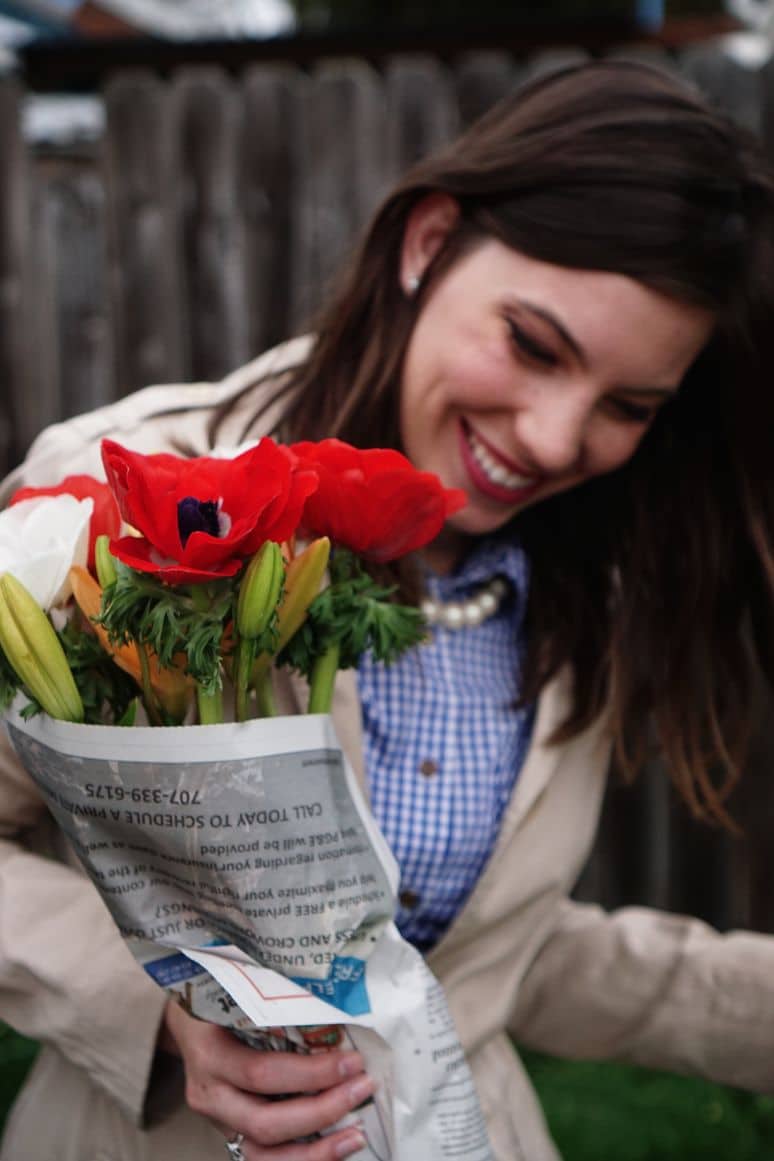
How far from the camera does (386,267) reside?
1.65 m

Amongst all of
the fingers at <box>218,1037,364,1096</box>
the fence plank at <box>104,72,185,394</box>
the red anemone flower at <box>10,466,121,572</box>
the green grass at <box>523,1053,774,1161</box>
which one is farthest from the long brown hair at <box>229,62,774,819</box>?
the fence plank at <box>104,72,185,394</box>

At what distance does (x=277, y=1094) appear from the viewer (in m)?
1.12

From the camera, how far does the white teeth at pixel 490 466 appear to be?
1.54m

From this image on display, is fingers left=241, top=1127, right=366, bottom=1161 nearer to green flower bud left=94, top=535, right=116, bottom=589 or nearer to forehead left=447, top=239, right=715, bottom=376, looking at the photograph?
green flower bud left=94, top=535, right=116, bottom=589

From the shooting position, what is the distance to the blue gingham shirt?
1.54 m

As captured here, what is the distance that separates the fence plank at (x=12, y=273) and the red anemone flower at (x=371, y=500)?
1.84 metres

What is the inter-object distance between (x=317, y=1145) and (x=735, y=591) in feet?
3.64

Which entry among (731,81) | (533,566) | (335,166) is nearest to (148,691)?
(533,566)

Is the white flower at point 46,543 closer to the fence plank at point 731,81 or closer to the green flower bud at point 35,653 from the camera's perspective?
the green flower bud at point 35,653

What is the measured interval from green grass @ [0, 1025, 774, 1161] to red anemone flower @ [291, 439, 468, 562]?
1.62 m

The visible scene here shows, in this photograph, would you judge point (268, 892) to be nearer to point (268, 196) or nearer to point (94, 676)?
point (94, 676)

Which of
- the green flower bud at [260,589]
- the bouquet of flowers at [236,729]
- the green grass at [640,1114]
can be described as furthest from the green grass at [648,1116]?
the green flower bud at [260,589]

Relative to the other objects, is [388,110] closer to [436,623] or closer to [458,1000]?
[436,623]

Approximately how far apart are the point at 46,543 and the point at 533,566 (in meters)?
1.01
